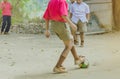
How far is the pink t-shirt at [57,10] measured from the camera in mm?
7973

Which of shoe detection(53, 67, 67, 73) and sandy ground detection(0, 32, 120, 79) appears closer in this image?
sandy ground detection(0, 32, 120, 79)

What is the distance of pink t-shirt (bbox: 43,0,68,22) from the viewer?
26.2 ft

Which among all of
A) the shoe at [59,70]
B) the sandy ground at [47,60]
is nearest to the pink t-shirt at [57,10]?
the shoe at [59,70]

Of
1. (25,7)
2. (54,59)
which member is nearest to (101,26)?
(25,7)

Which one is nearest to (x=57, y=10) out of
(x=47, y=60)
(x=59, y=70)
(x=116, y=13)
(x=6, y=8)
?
(x=59, y=70)

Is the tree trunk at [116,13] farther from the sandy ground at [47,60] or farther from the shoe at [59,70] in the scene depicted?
the shoe at [59,70]

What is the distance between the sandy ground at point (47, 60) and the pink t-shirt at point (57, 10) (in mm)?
1076

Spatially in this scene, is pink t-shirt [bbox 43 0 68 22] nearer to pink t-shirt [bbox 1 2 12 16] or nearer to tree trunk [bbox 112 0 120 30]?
pink t-shirt [bbox 1 2 12 16]

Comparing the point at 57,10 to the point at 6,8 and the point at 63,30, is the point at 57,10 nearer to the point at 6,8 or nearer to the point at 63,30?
the point at 63,30

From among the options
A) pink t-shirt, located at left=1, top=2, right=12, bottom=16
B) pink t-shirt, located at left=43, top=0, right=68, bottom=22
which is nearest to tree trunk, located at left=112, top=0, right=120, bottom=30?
pink t-shirt, located at left=1, top=2, right=12, bottom=16

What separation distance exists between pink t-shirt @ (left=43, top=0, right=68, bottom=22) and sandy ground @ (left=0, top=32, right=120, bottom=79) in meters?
1.08

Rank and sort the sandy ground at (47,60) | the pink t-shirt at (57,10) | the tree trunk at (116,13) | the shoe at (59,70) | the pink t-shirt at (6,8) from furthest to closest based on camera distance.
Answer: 1. the tree trunk at (116,13)
2. the pink t-shirt at (6,8)
3. the shoe at (59,70)
4. the sandy ground at (47,60)
5. the pink t-shirt at (57,10)

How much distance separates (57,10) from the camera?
8.05 m

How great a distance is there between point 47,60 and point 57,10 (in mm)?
2079
